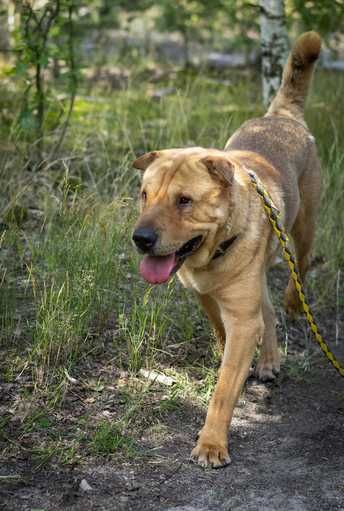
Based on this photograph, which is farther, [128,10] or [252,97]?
[128,10]

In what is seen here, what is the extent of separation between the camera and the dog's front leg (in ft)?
11.6

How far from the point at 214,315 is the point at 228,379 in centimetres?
66

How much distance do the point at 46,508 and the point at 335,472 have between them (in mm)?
1232

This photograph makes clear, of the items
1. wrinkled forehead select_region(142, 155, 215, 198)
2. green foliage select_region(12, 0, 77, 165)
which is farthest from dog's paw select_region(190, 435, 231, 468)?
green foliage select_region(12, 0, 77, 165)

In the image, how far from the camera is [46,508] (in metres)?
3.07

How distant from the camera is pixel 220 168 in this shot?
3.49 metres

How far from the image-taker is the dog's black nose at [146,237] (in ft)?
10.9

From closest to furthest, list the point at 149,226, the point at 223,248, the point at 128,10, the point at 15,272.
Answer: the point at 149,226, the point at 223,248, the point at 15,272, the point at 128,10

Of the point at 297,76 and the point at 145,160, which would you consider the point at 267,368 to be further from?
the point at 297,76

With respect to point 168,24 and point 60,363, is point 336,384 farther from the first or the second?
point 168,24

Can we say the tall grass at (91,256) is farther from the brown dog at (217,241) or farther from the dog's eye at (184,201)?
the dog's eye at (184,201)

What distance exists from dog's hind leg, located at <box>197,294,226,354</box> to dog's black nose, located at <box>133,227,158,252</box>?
88 cm

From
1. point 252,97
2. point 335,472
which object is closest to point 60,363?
point 335,472

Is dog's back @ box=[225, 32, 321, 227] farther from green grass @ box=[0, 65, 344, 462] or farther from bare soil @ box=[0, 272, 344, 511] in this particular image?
bare soil @ box=[0, 272, 344, 511]
